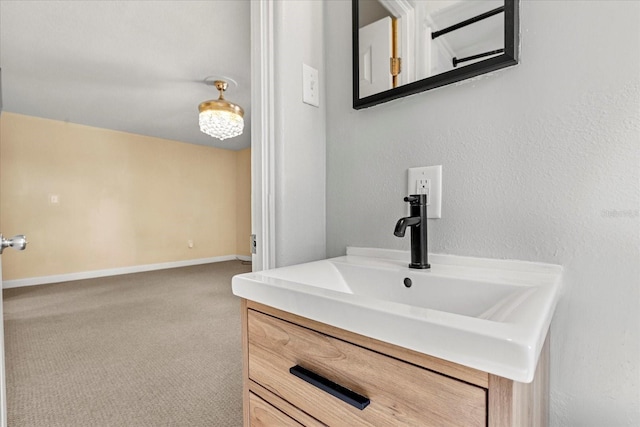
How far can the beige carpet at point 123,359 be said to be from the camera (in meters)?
1.48

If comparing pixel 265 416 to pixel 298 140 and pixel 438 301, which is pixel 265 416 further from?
pixel 298 140

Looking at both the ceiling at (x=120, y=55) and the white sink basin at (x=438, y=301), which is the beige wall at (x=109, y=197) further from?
the white sink basin at (x=438, y=301)

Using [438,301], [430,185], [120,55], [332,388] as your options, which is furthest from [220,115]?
[332,388]

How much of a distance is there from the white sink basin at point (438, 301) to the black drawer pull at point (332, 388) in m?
0.11

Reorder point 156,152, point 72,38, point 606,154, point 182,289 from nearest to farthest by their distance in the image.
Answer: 1. point 606,154
2. point 72,38
3. point 182,289
4. point 156,152

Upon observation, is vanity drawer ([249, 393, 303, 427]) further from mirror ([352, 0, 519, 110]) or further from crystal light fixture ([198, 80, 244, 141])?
crystal light fixture ([198, 80, 244, 141])

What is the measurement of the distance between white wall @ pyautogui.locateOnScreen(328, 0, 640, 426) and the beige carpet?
1327 millimetres

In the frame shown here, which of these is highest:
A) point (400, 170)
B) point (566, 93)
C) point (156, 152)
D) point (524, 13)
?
point (156, 152)

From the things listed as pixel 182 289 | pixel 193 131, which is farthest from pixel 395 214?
pixel 193 131

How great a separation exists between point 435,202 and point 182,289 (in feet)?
12.0

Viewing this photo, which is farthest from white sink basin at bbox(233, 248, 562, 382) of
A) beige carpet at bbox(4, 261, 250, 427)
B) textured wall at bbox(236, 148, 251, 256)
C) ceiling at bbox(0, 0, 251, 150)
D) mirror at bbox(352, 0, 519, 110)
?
textured wall at bbox(236, 148, 251, 256)

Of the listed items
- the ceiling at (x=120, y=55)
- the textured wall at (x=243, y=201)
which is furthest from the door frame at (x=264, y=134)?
the textured wall at (x=243, y=201)

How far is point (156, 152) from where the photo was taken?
5.16m

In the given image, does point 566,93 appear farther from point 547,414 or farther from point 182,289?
point 182,289
